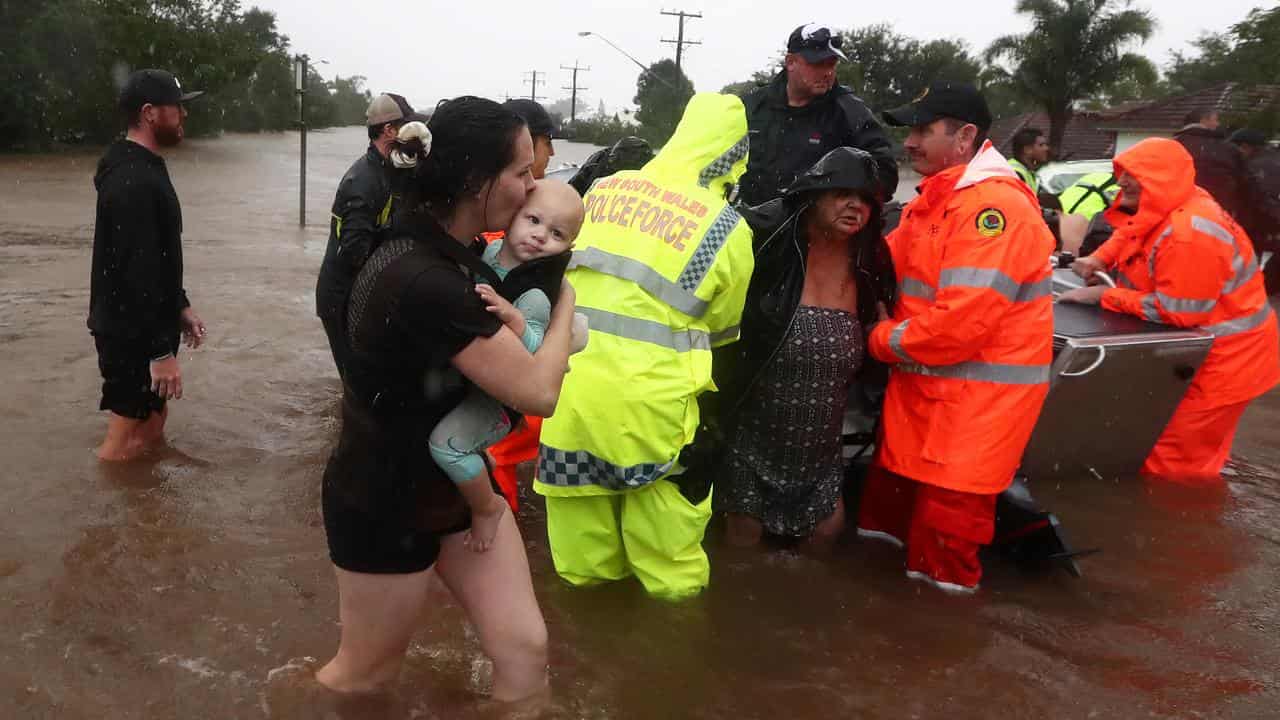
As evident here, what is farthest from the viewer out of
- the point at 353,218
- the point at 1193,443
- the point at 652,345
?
the point at 1193,443

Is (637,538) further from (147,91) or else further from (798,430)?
(147,91)

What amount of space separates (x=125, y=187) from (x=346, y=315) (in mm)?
3003

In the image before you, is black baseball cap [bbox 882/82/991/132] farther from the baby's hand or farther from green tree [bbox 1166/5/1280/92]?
green tree [bbox 1166/5/1280/92]

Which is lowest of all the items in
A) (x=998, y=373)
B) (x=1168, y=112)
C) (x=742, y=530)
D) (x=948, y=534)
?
(x=742, y=530)

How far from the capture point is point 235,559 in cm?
432

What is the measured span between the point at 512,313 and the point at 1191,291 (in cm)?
431

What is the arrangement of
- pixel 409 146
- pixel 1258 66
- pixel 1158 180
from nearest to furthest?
1. pixel 409 146
2. pixel 1158 180
3. pixel 1258 66

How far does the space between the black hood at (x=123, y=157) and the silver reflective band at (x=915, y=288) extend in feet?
11.4

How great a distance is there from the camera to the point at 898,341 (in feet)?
13.2

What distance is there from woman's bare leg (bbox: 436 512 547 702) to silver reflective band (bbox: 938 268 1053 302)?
6.91ft

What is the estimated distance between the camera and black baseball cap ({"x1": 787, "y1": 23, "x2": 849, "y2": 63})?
203 inches

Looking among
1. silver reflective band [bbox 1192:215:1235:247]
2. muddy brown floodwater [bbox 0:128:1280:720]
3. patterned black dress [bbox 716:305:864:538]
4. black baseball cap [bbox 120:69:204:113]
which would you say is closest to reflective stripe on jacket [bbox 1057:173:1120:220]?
muddy brown floodwater [bbox 0:128:1280:720]

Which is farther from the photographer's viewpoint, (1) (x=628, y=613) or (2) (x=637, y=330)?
(1) (x=628, y=613)

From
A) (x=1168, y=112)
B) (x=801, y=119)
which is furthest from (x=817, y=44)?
(x=1168, y=112)
